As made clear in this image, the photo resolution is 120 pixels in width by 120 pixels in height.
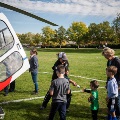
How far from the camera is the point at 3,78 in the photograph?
635 centimetres

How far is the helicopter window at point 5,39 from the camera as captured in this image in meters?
6.30

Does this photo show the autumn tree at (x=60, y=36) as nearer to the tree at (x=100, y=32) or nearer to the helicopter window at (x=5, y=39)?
the tree at (x=100, y=32)

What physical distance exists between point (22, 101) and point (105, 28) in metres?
79.2

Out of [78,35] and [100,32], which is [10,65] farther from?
[78,35]

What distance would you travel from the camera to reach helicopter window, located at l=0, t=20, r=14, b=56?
20.7ft

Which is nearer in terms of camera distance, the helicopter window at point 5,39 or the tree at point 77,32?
the helicopter window at point 5,39

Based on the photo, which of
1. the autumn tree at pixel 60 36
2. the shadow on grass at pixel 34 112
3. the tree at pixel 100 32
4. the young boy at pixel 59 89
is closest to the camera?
the young boy at pixel 59 89

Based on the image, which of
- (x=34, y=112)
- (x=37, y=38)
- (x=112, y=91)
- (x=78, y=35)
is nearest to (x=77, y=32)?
(x=78, y=35)

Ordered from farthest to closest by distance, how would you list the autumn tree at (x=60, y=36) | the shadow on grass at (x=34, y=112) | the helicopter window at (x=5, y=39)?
1. the autumn tree at (x=60, y=36)
2. the shadow on grass at (x=34, y=112)
3. the helicopter window at (x=5, y=39)

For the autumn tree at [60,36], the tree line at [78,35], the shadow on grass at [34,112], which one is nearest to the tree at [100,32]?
the tree line at [78,35]

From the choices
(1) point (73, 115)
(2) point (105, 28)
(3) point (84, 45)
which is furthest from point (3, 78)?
(3) point (84, 45)

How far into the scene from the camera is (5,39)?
6.40 m

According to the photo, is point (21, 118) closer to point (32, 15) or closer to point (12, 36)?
point (12, 36)

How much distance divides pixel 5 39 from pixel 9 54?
452 millimetres
